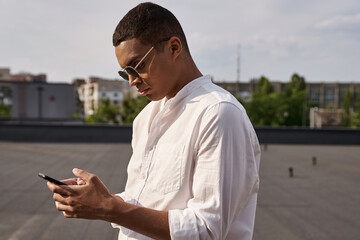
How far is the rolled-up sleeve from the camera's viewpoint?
3.36ft

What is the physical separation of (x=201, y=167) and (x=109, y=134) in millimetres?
19824

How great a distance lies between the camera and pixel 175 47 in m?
1.21

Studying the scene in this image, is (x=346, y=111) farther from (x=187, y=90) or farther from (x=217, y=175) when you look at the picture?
(x=217, y=175)

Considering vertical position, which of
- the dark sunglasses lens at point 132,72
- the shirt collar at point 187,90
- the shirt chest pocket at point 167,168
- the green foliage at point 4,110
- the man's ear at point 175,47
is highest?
the man's ear at point 175,47

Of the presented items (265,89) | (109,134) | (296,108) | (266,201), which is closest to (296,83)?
(265,89)

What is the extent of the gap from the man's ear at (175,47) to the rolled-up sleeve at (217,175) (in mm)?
253

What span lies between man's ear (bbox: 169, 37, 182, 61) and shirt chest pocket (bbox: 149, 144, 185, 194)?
0.31 metres

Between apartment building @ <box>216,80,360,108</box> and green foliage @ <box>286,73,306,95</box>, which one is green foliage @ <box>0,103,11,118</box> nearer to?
apartment building @ <box>216,80,360,108</box>

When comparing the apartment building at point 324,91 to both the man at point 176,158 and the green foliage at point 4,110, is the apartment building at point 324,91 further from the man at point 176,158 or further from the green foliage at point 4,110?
the man at point 176,158

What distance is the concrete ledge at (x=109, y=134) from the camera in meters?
19.9

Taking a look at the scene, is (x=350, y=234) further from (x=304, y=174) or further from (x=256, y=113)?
(x=256, y=113)

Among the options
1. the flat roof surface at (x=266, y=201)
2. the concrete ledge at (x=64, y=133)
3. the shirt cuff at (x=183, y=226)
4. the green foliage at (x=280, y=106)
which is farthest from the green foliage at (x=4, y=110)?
the shirt cuff at (x=183, y=226)

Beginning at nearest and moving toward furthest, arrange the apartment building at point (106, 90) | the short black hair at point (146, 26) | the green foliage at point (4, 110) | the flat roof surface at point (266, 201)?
the short black hair at point (146, 26), the flat roof surface at point (266, 201), the green foliage at point (4, 110), the apartment building at point (106, 90)

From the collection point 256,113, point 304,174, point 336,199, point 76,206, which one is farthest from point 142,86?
point 256,113
